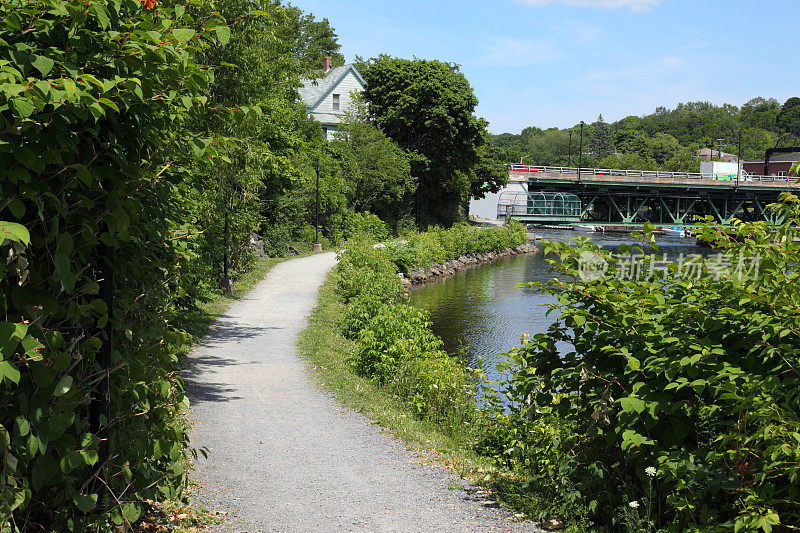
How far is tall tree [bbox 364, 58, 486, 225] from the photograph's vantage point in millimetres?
50031

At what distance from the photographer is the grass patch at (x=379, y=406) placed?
733cm

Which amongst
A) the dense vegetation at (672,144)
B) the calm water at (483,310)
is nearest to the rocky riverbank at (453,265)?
the calm water at (483,310)

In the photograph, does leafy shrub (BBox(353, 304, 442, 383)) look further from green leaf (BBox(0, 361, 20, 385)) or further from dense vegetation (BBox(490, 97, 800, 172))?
dense vegetation (BBox(490, 97, 800, 172))

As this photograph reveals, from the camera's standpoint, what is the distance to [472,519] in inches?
222

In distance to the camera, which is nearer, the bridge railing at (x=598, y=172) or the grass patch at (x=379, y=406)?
the grass patch at (x=379, y=406)

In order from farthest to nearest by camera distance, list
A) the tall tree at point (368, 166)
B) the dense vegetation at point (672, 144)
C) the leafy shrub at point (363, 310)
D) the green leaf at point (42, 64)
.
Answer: the dense vegetation at point (672, 144)
the tall tree at point (368, 166)
the leafy shrub at point (363, 310)
the green leaf at point (42, 64)

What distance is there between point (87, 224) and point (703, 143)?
20301 centimetres

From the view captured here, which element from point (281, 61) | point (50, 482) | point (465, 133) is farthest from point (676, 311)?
point (465, 133)

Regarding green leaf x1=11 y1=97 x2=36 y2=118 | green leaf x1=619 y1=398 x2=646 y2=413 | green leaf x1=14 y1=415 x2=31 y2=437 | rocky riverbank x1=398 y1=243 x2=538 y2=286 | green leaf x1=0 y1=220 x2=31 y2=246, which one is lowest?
rocky riverbank x1=398 y1=243 x2=538 y2=286

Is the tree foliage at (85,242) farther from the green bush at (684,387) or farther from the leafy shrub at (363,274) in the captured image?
the leafy shrub at (363,274)

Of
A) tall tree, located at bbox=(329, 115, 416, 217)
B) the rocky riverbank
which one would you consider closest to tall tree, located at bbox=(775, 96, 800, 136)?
the rocky riverbank

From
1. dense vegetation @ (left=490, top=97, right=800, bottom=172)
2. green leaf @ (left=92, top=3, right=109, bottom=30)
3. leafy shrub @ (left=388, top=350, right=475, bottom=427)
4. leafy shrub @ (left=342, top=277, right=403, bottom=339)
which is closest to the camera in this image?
green leaf @ (left=92, top=3, right=109, bottom=30)

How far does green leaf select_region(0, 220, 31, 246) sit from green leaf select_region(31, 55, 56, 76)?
2.38 feet

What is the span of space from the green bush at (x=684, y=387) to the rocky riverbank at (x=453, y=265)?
22.0 metres
